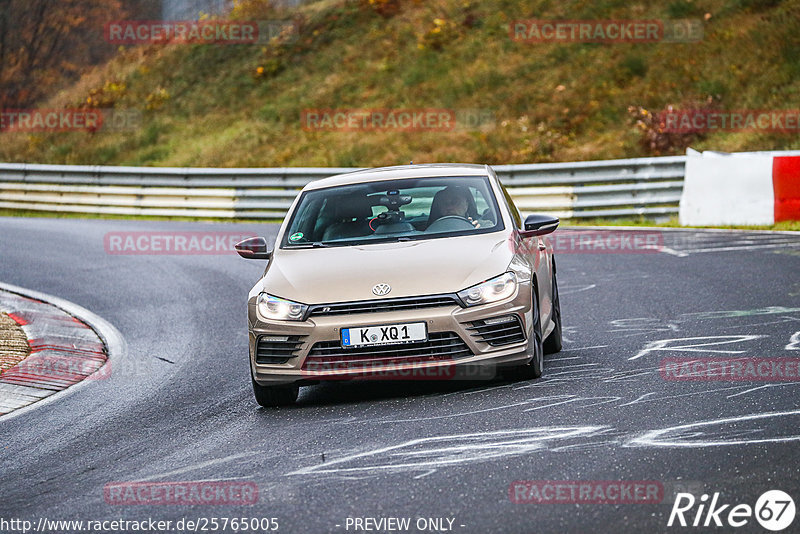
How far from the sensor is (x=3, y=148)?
41.0m

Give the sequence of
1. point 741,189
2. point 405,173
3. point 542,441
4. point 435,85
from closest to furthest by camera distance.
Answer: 1. point 542,441
2. point 405,173
3. point 741,189
4. point 435,85

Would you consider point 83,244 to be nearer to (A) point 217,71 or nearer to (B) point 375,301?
(B) point 375,301

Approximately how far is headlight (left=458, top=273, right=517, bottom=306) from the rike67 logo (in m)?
2.72

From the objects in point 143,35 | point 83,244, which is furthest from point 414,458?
point 143,35

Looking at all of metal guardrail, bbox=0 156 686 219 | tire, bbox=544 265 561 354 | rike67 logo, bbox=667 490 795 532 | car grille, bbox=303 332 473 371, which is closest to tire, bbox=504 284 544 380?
car grille, bbox=303 332 473 371

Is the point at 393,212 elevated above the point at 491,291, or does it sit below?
above

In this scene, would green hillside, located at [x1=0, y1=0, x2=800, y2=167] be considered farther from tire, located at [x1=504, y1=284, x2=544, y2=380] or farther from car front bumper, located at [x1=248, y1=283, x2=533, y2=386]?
car front bumper, located at [x1=248, y1=283, x2=533, y2=386]

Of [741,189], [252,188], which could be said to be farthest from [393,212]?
[252,188]

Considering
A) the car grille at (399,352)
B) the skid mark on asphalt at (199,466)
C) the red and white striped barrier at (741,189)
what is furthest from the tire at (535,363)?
the red and white striped barrier at (741,189)

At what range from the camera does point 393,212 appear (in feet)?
28.6

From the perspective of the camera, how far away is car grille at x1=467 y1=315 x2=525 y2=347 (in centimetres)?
741

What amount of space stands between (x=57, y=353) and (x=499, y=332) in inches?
197

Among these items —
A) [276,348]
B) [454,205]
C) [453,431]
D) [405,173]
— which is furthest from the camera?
[405,173]

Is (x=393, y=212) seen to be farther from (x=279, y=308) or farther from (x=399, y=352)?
(x=399, y=352)
